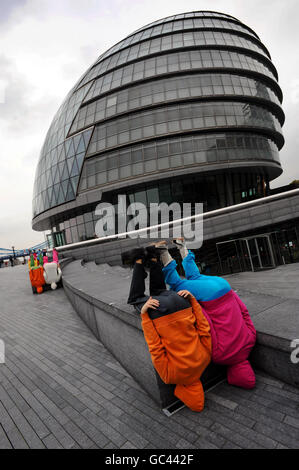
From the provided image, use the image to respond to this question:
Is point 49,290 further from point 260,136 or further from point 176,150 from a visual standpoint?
point 260,136

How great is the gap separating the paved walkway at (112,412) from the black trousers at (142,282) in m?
1.45

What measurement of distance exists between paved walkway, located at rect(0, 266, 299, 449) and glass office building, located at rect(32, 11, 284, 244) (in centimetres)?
2141

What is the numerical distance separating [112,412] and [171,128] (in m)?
25.9

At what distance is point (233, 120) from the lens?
2598 centimetres

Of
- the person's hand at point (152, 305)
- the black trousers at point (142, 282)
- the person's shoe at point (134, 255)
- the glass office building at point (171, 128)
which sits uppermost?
the glass office building at point (171, 128)

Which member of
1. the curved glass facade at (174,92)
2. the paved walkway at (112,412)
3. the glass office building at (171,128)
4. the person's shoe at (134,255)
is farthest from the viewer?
the curved glass facade at (174,92)

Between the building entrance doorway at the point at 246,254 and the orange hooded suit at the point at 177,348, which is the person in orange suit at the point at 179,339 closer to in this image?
the orange hooded suit at the point at 177,348

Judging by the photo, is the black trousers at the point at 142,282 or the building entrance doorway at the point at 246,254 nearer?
the black trousers at the point at 142,282

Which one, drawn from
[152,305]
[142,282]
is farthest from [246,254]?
[152,305]

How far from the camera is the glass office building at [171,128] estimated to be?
2514 cm

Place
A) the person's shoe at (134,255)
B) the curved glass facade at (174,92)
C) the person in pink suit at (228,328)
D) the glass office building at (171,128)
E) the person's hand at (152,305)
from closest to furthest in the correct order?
the person's hand at (152,305)
the person in pink suit at (228,328)
the person's shoe at (134,255)
the glass office building at (171,128)
the curved glass facade at (174,92)

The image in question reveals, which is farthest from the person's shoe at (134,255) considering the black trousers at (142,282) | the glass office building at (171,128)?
the glass office building at (171,128)
